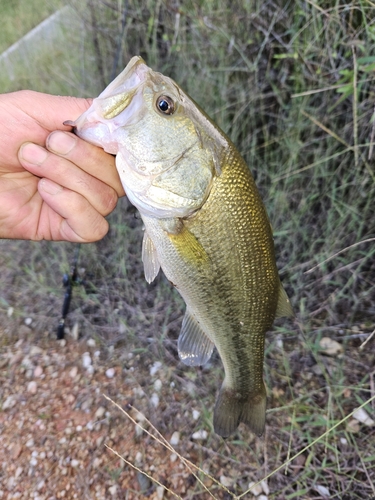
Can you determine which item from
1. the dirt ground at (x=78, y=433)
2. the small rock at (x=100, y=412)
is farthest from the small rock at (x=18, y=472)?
the small rock at (x=100, y=412)

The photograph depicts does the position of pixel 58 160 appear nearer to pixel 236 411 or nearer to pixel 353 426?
pixel 236 411

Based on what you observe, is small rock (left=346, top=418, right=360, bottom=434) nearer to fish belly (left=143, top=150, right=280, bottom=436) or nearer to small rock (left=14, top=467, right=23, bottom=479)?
fish belly (left=143, top=150, right=280, bottom=436)

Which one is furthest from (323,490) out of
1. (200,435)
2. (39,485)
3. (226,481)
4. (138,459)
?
(39,485)

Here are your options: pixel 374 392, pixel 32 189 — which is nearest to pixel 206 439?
pixel 374 392

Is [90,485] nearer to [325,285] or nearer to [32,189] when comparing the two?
[32,189]

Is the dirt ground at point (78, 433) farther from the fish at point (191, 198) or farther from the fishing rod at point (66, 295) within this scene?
the fish at point (191, 198)

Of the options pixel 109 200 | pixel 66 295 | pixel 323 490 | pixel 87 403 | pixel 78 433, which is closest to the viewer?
pixel 109 200

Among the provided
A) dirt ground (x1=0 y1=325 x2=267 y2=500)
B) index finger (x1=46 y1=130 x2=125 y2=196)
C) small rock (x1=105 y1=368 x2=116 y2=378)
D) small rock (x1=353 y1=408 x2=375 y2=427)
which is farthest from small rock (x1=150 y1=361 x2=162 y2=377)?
index finger (x1=46 y1=130 x2=125 y2=196)
